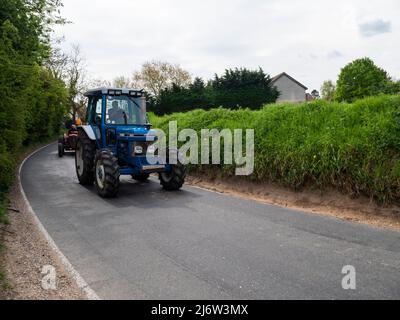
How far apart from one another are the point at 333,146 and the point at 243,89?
102 ft

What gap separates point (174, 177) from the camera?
31.0ft

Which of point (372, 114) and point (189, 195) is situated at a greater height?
point (372, 114)

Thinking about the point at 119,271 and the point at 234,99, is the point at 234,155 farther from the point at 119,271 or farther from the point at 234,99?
the point at 234,99

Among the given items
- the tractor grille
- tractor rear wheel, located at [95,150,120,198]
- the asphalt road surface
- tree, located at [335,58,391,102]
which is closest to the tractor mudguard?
tractor rear wheel, located at [95,150,120,198]

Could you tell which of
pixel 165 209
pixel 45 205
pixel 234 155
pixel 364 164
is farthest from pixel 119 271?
pixel 234 155

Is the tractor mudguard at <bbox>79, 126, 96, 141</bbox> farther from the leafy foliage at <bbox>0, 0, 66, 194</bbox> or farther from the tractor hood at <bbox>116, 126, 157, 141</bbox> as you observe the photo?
the leafy foliage at <bbox>0, 0, 66, 194</bbox>

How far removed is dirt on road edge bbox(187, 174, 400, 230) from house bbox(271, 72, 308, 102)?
49.5 meters

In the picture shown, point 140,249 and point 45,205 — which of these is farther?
point 45,205

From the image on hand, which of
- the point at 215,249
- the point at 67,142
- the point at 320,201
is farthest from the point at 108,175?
the point at 67,142

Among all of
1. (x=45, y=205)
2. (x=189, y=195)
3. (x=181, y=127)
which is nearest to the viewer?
(x=45, y=205)

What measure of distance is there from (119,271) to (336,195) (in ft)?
16.1

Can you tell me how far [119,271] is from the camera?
15.2 ft
